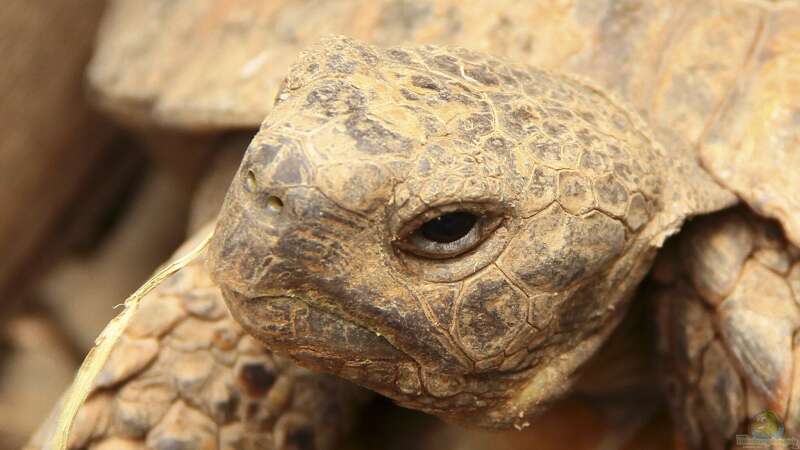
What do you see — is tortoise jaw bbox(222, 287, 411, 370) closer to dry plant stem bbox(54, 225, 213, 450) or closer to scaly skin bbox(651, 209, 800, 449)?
dry plant stem bbox(54, 225, 213, 450)

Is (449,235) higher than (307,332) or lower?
higher

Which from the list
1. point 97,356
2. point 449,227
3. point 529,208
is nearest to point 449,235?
point 449,227

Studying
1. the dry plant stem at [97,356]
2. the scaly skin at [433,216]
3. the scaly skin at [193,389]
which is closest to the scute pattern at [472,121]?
the scaly skin at [433,216]

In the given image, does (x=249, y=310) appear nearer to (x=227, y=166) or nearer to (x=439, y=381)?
(x=439, y=381)

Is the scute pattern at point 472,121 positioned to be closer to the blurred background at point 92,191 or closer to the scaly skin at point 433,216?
the scaly skin at point 433,216

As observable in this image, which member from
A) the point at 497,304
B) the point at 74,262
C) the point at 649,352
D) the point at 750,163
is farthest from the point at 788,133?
the point at 74,262

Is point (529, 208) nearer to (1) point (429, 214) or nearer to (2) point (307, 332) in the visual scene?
(1) point (429, 214)

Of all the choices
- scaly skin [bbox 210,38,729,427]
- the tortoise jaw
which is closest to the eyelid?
scaly skin [bbox 210,38,729,427]
